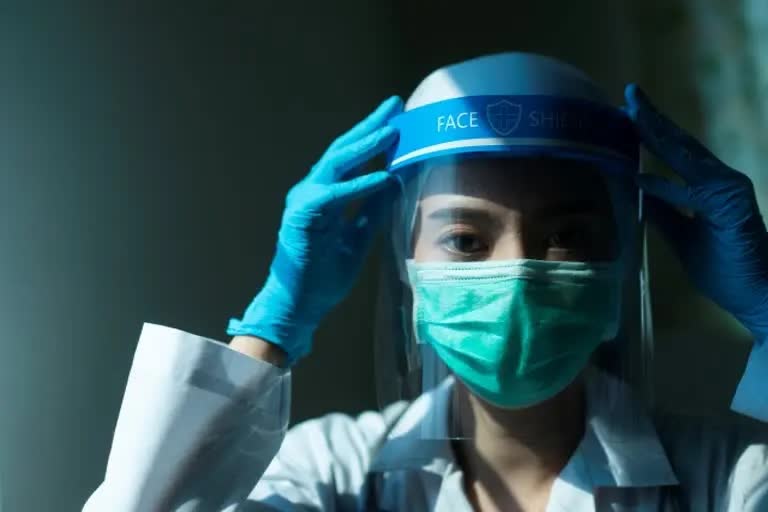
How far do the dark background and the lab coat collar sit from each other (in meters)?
0.35

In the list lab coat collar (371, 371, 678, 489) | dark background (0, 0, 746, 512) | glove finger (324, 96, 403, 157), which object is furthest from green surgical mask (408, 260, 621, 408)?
dark background (0, 0, 746, 512)

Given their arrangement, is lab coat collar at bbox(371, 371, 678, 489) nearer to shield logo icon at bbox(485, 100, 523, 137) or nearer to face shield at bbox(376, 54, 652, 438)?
face shield at bbox(376, 54, 652, 438)

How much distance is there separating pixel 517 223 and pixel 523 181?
0.05 meters

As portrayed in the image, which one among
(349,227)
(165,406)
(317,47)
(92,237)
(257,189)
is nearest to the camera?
(165,406)

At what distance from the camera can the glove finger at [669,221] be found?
3.47ft

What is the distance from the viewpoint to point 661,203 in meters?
1.07

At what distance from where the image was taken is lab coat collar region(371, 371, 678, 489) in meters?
0.98

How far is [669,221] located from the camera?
107 centimetres

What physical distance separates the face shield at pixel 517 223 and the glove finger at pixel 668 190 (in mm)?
25

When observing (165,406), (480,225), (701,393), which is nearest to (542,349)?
(480,225)

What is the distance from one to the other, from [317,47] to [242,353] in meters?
0.70

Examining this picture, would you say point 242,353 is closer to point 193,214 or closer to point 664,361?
point 193,214

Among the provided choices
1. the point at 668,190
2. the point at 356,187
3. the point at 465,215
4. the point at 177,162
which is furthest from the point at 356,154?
the point at 668,190

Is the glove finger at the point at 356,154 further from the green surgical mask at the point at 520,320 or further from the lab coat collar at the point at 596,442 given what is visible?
the lab coat collar at the point at 596,442
